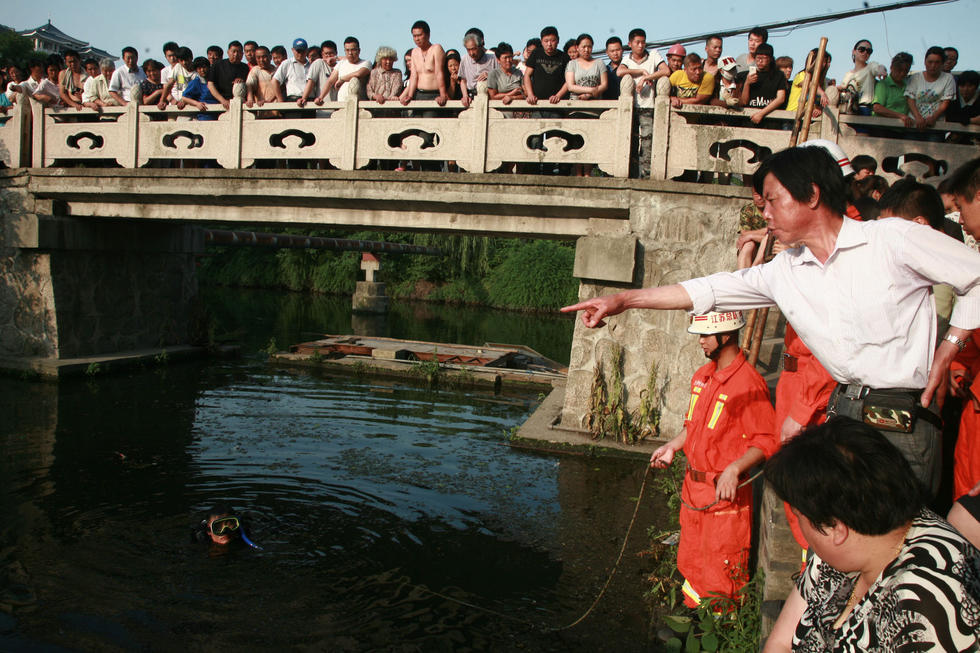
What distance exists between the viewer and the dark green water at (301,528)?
14.9ft

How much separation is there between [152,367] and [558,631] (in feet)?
36.2

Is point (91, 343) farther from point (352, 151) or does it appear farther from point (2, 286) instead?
point (352, 151)

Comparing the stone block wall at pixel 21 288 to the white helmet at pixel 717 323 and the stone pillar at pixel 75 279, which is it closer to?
the stone pillar at pixel 75 279

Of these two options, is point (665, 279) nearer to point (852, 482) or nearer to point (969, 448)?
point (969, 448)

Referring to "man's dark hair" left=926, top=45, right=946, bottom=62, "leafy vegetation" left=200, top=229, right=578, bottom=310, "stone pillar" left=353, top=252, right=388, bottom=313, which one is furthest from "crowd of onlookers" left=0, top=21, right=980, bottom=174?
"leafy vegetation" left=200, top=229, right=578, bottom=310

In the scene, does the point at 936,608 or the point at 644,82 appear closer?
the point at 936,608

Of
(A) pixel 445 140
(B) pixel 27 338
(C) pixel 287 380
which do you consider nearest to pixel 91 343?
(B) pixel 27 338

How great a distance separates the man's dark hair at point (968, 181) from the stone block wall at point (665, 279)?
5.53m

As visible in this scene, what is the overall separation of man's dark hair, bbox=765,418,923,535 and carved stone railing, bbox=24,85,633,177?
7329 millimetres

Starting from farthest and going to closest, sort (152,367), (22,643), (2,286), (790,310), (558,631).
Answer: (152,367) → (2,286) → (558,631) → (22,643) → (790,310)

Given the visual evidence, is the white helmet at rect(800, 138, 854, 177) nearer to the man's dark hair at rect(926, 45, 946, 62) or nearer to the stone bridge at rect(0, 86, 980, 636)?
the stone bridge at rect(0, 86, 980, 636)

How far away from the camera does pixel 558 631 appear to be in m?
4.54

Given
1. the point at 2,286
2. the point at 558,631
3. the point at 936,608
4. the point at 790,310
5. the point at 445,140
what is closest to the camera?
the point at 936,608

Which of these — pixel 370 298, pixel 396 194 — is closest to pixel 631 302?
pixel 396 194
